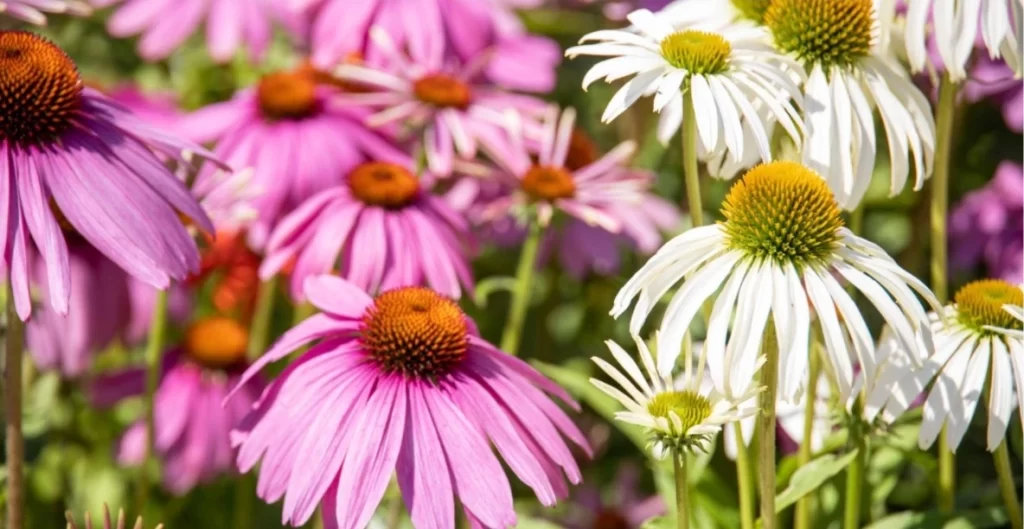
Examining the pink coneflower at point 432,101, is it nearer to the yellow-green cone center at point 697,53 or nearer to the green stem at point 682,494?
the yellow-green cone center at point 697,53

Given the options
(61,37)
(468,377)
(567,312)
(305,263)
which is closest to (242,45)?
(61,37)

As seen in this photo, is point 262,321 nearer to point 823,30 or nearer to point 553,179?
point 553,179

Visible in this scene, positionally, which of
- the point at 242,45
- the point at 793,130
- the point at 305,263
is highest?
the point at 242,45

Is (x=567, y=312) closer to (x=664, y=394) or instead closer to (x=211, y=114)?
(x=211, y=114)

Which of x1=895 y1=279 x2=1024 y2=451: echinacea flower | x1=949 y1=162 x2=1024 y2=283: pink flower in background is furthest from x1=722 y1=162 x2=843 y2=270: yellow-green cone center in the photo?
x1=949 y1=162 x2=1024 y2=283: pink flower in background

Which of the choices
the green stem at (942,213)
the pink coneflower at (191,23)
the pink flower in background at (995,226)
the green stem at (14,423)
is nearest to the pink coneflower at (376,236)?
the green stem at (14,423)

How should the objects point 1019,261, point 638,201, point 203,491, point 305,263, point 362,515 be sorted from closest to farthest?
point 362,515
point 305,263
point 638,201
point 1019,261
point 203,491

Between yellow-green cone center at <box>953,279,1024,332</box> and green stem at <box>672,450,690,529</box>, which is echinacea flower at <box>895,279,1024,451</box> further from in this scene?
green stem at <box>672,450,690,529</box>
